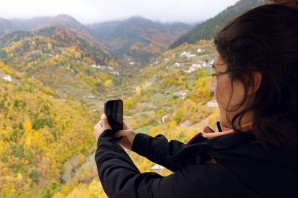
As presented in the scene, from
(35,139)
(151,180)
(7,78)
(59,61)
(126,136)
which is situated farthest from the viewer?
(59,61)

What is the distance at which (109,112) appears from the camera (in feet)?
4.75

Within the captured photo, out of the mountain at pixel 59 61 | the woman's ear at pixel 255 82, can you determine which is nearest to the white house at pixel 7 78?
the mountain at pixel 59 61

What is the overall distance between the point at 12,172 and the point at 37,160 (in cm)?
393

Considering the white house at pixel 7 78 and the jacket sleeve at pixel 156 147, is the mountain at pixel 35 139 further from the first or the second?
the jacket sleeve at pixel 156 147

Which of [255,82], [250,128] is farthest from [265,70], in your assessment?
[250,128]

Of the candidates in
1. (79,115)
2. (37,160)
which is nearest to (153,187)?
(37,160)

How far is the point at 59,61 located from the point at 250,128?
336ft

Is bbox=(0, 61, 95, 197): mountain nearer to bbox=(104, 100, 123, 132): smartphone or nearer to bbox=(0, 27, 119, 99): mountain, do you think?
bbox=(104, 100, 123, 132): smartphone

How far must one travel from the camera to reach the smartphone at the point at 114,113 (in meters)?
1.45

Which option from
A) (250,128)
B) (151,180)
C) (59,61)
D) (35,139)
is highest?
(59,61)

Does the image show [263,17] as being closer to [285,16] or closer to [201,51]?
[285,16]

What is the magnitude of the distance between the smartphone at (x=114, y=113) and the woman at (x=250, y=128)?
0.38m

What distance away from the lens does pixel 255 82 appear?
1008 millimetres

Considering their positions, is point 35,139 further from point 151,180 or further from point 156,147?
point 151,180
